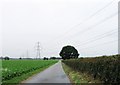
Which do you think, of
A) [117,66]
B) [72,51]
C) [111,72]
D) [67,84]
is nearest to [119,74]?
[117,66]

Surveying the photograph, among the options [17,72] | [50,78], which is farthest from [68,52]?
[50,78]

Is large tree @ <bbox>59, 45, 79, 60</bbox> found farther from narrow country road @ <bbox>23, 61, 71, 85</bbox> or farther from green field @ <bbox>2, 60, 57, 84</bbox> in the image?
narrow country road @ <bbox>23, 61, 71, 85</bbox>

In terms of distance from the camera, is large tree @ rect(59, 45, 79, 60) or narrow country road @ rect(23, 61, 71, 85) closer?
narrow country road @ rect(23, 61, 71, 85)

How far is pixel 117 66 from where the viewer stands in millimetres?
14070

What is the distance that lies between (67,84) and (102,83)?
3551 millimetres

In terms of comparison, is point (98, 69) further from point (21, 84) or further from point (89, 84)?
point (21, 84)

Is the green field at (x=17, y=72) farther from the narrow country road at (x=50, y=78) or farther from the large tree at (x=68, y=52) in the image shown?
the large tree at (x=68, y=52)

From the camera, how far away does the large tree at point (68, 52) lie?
156m

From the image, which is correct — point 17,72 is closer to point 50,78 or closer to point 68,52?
point 50,78

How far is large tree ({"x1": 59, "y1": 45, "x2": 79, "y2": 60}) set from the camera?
156m

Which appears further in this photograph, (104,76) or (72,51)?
(72,51)

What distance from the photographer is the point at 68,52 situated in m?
157

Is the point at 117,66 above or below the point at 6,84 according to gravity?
above

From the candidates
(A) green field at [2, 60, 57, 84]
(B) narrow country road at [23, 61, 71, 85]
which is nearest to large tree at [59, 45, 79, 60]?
(A) green field at [2, 60, 57, 84]
